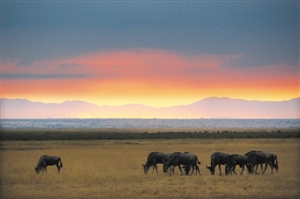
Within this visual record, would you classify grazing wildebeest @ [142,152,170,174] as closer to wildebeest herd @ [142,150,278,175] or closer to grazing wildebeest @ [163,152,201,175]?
wildebeest herd @ [142,150,278,175]

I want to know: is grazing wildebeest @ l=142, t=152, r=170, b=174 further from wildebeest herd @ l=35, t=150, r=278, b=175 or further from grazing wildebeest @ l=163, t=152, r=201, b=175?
grazing wildebeest @ l=163, t=152, r=201, b=175

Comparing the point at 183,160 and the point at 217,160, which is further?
the point at 217,160

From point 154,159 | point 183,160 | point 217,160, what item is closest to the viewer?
point 183,160

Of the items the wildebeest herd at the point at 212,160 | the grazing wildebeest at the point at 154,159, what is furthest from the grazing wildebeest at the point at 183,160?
the grazing wildebeest at the point at 154,159

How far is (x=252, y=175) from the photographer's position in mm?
26109

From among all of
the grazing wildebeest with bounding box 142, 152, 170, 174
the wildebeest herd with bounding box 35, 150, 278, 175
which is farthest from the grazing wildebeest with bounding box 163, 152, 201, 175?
the grazing wildebeest with bounding box 142, 152, 170, 174

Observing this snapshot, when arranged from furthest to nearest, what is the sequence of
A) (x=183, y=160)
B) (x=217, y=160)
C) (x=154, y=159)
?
(x=154, y=159), (x=217, y=160), (x=183, y=160)

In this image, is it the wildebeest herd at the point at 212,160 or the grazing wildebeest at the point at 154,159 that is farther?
the grazing wildebeest at the point at 154,159

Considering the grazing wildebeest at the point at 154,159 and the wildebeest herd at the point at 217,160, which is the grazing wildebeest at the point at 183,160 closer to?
the wildebeest herd at the point at 217,160

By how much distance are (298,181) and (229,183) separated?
3592 millimetres

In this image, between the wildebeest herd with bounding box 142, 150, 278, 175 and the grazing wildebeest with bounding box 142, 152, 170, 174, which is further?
the grazing wildebeest with bounding box 142, 152, 170, 174

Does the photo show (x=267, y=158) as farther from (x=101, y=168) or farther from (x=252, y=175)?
(x=101, y=168)

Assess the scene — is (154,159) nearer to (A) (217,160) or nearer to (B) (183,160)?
(B) (183,160)

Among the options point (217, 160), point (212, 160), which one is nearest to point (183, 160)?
point (212, 160)
